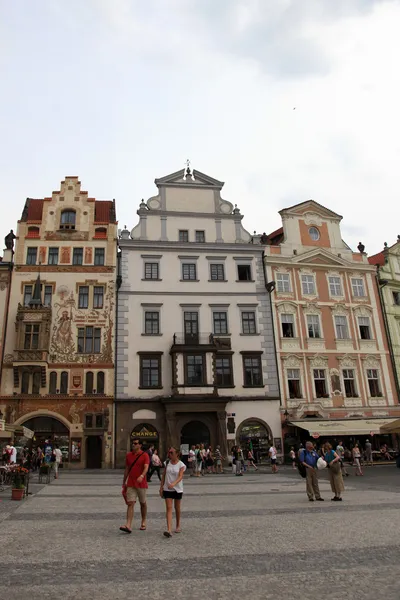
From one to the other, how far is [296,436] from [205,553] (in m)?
28.5

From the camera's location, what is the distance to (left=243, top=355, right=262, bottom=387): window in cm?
3578

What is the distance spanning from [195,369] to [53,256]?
13.7 meters

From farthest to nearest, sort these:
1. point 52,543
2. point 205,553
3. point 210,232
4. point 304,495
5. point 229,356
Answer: point 210,232 → point 229,356 → point 304,495 → point 52,543 → point 205,553

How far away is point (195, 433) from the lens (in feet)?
111

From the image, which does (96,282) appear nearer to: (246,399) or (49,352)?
(49,352)

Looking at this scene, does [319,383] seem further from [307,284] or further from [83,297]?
[83,297]

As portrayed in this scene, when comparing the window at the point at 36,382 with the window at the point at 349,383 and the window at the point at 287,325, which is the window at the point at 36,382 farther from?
the window at the point at 349,383

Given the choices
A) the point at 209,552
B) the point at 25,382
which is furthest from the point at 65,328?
the point at 209,552

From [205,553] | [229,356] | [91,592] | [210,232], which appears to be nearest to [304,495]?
[205,553]

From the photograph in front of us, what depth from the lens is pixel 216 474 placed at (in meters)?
28.5

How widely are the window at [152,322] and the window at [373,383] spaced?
17.1 m

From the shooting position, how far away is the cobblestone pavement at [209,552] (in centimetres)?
588

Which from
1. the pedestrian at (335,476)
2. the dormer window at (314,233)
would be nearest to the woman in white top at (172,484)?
the pedestrian at (335,476)

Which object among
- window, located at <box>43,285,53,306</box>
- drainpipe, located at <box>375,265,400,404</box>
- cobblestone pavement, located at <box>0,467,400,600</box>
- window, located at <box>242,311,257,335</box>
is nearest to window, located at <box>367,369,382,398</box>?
drainpipe, located at <box>375,265,400,404</box>
